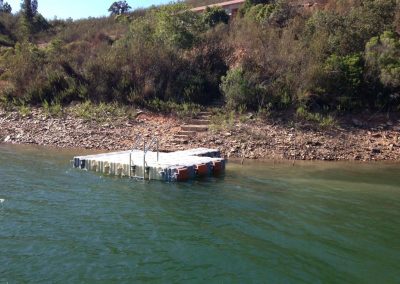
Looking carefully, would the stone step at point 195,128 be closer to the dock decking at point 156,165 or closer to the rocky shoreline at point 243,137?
the rocky shoreline at point 243,137

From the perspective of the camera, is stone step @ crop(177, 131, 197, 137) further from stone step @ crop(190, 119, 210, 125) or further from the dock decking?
the dock decking

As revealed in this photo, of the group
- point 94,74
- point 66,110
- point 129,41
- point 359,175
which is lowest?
point 359,175

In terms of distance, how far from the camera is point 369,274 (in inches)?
376

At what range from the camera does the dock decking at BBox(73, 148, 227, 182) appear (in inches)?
706

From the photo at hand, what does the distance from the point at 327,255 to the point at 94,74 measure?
24.8 m

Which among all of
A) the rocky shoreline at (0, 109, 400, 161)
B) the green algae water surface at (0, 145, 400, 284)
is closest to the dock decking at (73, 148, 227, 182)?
the green algae water surface at (0, 145, 400, 284)

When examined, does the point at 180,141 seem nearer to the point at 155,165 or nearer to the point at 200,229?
the point at 155,165

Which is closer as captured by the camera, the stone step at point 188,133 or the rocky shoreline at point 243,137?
the rocky shoreline at point 243,137

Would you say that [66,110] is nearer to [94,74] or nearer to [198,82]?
[94,74]

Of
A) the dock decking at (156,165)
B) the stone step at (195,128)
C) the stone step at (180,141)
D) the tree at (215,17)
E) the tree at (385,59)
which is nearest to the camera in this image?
the dock decking at (156,165)

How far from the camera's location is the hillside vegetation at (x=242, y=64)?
89.2 ft

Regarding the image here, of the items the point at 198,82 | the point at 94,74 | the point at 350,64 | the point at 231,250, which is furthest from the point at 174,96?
the point at 231,250

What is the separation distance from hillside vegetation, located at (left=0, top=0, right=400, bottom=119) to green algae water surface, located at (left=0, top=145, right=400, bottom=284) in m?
9.19

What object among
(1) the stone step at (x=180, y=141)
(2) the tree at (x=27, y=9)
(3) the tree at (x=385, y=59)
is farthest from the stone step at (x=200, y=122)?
(2) the tree at (x=27, y=9)
